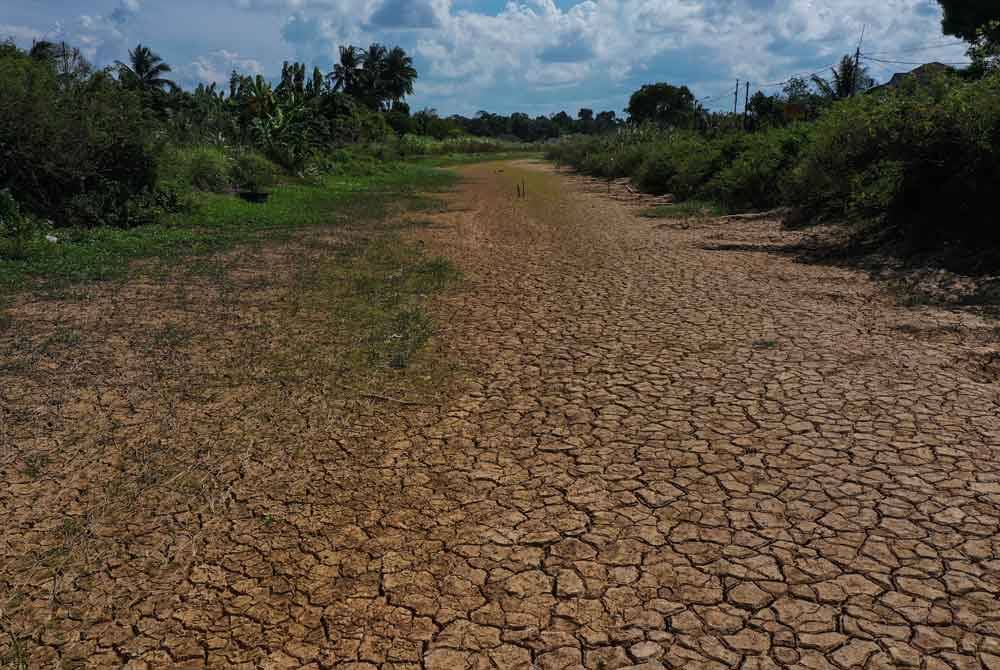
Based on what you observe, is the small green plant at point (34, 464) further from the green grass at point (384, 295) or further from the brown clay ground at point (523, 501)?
the green grass at point (384, 295)

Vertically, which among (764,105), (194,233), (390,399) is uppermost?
(764,105)

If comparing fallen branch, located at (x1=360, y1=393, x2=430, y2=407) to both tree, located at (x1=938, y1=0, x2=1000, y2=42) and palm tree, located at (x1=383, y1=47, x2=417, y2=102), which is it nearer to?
tree, located at (x1=938, y1=0, x2=1000, y2=42)

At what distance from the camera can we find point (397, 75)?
2667 inches

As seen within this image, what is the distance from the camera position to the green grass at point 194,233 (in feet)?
30.0

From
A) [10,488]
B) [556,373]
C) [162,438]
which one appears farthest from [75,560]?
[556,373]

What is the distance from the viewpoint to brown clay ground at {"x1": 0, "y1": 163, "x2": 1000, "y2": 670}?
9.18 ft

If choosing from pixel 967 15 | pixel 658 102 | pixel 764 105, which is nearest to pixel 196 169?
pixel 967 15

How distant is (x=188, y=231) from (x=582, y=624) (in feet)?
38.8

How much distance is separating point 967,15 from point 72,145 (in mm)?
30164

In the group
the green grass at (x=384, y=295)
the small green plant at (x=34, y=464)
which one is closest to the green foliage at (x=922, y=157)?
the green grass at (x=384, y=295)

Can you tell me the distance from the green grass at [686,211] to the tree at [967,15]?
16104mm

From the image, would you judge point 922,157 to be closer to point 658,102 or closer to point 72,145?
point 72,145

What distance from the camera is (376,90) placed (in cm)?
6412

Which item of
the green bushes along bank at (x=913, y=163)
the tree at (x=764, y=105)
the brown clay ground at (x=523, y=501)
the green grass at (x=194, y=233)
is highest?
the tree at (x=764, y=105)
